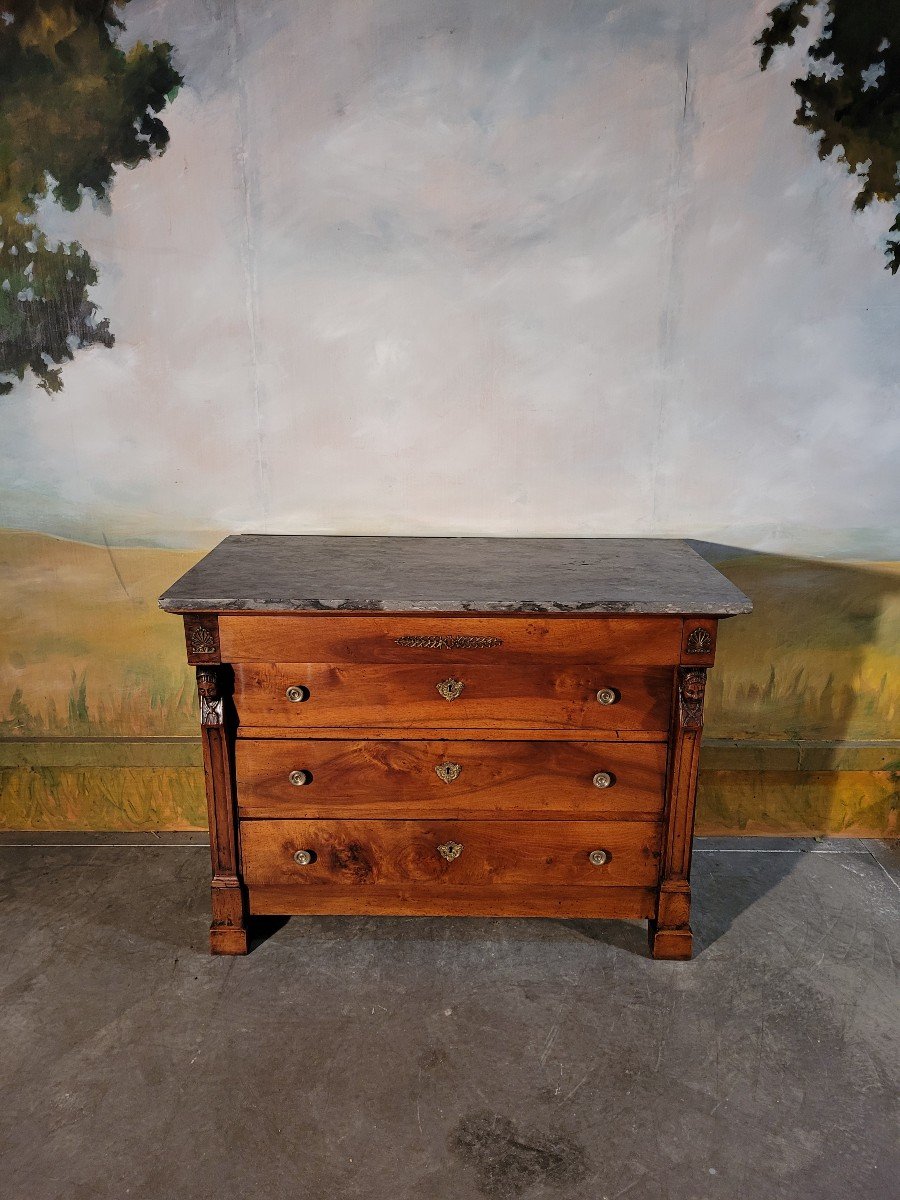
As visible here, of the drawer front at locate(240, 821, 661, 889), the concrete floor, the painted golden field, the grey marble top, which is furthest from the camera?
the painted golden field

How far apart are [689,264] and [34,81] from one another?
216 centimetres

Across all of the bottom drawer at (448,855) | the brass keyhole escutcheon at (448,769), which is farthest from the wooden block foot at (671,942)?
the brass keyhole escutcheon at (448,769)

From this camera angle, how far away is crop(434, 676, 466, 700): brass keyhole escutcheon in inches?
92.5

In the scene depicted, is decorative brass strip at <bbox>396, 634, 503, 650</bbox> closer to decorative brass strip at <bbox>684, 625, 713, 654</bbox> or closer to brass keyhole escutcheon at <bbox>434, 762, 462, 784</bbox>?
brass keyhole escutcheon at <bbox>434, 762, 462, 784</bbox>

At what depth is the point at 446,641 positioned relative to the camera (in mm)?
2287

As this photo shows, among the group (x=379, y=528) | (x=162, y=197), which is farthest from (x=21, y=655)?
(x=162, y=197)

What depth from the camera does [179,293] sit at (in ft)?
9.05

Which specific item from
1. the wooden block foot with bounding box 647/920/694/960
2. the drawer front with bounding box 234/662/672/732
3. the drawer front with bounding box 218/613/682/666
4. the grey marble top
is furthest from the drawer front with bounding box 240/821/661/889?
the grey marble top

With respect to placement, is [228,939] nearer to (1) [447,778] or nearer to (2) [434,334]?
(1) [447,778]

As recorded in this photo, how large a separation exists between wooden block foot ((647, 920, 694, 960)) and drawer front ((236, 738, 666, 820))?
0.40 m

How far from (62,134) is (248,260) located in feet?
2.25

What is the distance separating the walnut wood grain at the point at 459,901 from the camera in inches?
101

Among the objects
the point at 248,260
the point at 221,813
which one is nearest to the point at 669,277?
the point at 248,260

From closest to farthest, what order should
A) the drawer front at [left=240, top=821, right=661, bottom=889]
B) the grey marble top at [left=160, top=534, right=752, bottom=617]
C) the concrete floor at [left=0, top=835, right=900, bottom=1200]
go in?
the concrete floor at [left=0, top=835, right=900, bottom=1200]
the grey marble top at [left=160, top=534, right=752, bottom=617]
the drawer front at [left=240, top=821, right=661, bottom=889]
